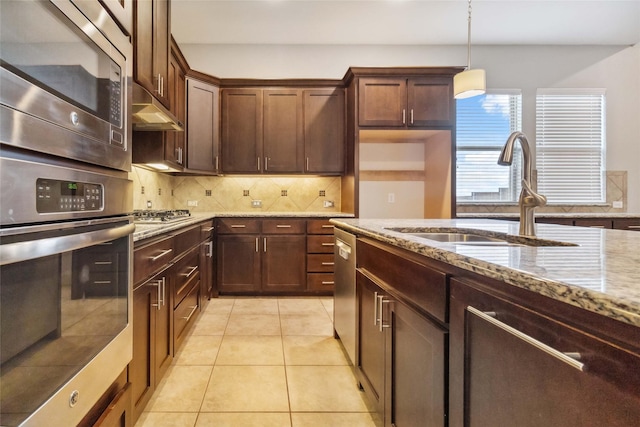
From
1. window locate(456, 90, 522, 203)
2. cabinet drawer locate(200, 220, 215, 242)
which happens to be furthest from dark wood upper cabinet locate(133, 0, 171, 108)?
window locate(456, 90, 522, 203)

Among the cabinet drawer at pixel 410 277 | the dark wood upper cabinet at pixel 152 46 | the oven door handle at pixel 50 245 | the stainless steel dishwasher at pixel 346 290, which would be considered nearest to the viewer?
the oven door handle at pixel 50 245

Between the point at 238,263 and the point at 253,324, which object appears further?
the point at 238,263

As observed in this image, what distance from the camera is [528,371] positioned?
2.00 ft

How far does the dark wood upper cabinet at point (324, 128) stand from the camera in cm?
383

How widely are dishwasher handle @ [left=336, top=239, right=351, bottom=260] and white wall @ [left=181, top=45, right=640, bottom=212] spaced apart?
8.70 feet

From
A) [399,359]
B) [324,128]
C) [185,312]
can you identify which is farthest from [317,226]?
[399,359]

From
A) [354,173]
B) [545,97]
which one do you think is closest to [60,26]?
[354,173]

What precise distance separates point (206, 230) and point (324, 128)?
5.83 feet

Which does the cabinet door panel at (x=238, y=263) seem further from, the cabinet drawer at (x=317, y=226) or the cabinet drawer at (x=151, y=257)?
the cabinet drawer at (x=151, y=257)

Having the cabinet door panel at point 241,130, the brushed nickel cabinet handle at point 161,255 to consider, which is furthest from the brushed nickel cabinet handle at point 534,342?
the cabinet door panel at point 241,130

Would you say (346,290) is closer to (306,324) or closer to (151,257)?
(306,324)

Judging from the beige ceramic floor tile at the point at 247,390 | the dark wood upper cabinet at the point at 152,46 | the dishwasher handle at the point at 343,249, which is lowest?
the beige ceramic floor tile at the point at 247,390

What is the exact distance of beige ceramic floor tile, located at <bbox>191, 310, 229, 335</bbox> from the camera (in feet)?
8.63

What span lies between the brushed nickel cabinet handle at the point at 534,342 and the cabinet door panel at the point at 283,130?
3254mm
